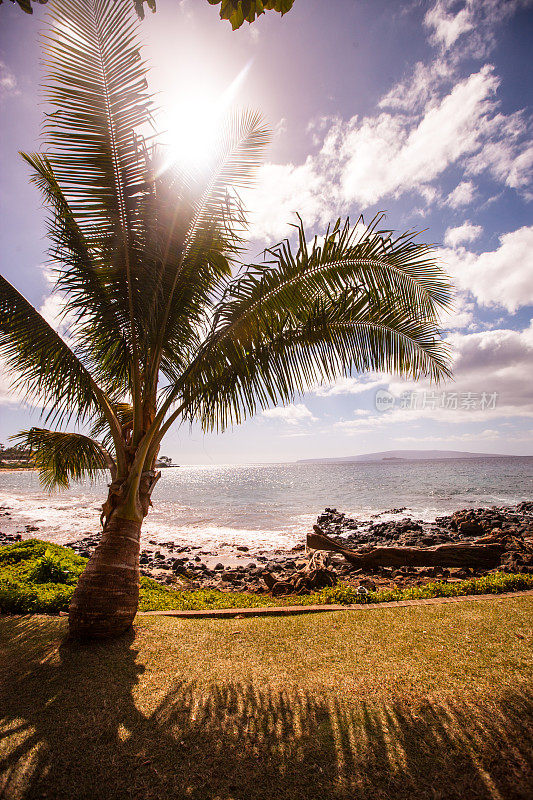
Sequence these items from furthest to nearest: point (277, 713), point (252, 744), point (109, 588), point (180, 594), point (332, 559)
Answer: point (332, 559) < point (180, 594) < point (109, 588) < point (277, 713) < point (252, 744)

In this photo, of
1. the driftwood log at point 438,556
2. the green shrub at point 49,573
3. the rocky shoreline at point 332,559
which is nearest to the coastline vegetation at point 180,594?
the green shrub at point 49,573

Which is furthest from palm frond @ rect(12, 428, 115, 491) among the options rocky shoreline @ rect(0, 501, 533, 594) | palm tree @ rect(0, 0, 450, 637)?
rocky shoreline @ rect(0, 501, 533, 594)

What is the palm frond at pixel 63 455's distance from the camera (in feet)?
19.5

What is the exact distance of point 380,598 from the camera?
5.96 m

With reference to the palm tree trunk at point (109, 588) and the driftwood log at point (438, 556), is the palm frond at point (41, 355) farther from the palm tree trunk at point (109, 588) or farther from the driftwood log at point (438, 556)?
the driftwood log at point (438, 556)

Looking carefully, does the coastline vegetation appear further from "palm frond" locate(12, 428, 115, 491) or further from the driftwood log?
the driftwood log

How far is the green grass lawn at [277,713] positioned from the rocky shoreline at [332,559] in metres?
2.92

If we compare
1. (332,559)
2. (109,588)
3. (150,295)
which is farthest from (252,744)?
(332,559)

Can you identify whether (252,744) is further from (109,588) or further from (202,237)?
(202,237)

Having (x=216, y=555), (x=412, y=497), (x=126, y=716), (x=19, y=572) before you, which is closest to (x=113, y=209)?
(x=126, y=716)

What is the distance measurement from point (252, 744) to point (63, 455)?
5543 mm

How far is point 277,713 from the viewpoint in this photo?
291 cm

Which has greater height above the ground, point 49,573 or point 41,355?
point 41,355

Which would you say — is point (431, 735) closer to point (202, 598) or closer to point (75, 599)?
point (75, 599)
